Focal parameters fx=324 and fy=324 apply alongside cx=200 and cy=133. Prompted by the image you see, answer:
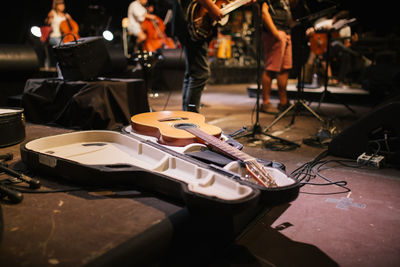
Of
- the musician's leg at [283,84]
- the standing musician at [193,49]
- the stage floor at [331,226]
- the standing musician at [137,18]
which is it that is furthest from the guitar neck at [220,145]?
the standing musician at [137,18]

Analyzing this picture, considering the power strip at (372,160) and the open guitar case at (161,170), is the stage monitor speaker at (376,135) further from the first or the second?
the open guitar case at (161,170)

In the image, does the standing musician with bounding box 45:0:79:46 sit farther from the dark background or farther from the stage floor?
the stage floor

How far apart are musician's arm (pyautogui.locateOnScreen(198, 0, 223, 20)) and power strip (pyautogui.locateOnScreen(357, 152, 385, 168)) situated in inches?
59.3

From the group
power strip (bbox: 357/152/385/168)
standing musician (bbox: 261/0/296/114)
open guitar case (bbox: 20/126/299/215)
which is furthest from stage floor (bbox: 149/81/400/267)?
standing musician (bbox: 261/0/296/114)

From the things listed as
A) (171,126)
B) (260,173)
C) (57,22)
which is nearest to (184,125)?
(171,126)

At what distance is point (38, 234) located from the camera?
41.7 inches

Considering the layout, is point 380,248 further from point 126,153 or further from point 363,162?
point 126,153

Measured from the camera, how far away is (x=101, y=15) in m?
7.15

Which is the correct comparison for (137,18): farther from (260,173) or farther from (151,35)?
(260,173)

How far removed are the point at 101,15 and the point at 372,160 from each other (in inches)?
258

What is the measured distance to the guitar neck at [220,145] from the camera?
1.50 metres

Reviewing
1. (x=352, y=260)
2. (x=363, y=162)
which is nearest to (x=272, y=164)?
(x=352, y=260)

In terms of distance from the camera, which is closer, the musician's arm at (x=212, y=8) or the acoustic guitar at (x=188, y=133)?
the acoustic guitar at (x=188, y=133)

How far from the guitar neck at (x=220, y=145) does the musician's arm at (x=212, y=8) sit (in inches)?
44.8
